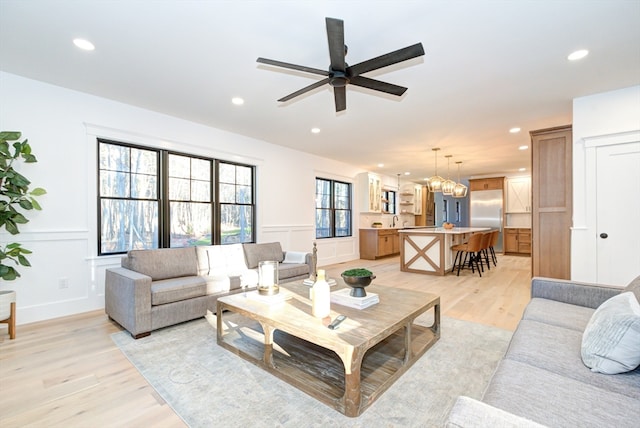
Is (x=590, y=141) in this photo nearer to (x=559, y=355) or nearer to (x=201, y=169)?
(x=559, y=355)

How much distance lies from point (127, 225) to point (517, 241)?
10.2 meters

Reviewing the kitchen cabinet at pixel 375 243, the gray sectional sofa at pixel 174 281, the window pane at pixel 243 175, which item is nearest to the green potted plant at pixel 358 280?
the gray sectional sofa at pixel 174 281

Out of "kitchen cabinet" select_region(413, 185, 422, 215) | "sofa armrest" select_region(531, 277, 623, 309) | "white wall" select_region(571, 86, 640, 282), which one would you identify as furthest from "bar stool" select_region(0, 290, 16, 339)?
"kitchen cabinet" select_region(413, 185, 422, 215)

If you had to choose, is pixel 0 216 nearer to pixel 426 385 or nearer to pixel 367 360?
pixel 367 360

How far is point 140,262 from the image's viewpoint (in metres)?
3.31

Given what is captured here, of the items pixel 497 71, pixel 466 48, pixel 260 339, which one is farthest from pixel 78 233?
pixel 497 71

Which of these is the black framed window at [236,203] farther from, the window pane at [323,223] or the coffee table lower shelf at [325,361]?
the coffee table lower shelf at [325,361]

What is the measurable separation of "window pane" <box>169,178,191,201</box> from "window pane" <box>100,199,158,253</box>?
0.93ft

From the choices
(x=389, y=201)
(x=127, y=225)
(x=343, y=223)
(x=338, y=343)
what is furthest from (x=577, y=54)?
(x=389, y=201)

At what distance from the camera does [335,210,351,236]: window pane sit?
775cm

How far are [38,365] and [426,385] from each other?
9.90ft

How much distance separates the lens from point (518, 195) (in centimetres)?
905

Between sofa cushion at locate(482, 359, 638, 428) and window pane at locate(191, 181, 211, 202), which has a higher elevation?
window pane at locate(191, 181, 211, 202)

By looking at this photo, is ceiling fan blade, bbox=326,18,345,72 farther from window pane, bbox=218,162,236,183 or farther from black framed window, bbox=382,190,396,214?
black framed window, bbox=382,190,396,214
